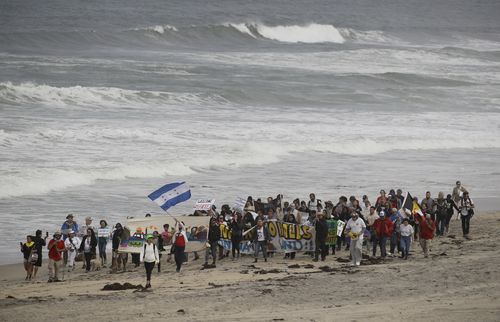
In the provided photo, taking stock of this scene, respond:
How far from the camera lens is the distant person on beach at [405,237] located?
1930cm

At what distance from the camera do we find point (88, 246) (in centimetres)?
1989

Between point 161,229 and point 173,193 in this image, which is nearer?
point 161,229

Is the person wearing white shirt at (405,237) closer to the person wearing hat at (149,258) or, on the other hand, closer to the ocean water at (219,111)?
the person wearing hat at (149,258)

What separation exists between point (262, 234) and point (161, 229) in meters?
Answer: 2.14

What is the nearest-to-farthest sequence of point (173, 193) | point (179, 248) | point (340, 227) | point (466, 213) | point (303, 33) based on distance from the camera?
point (179, 248)
point (340, 227)
point (173, 193)
point (466, 213)
point (303, 33)

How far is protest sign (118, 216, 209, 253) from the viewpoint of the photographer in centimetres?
2002

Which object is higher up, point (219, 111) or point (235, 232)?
point (219, 111)

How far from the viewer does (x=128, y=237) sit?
789 inches

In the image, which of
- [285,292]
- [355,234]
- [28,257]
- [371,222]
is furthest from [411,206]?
[28,257]

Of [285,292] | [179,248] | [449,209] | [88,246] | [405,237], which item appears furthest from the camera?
[449,209]

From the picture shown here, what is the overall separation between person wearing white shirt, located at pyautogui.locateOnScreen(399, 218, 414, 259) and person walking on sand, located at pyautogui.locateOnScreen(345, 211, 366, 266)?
2.35 ft

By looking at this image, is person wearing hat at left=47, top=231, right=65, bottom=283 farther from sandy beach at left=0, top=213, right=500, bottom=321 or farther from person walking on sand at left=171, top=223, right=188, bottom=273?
person walking on sand at left=171, top=223, right=188, bottom=273

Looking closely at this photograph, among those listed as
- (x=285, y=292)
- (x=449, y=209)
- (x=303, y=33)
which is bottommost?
(x=285, y=292)

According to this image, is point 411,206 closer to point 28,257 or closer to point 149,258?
point 149,258
